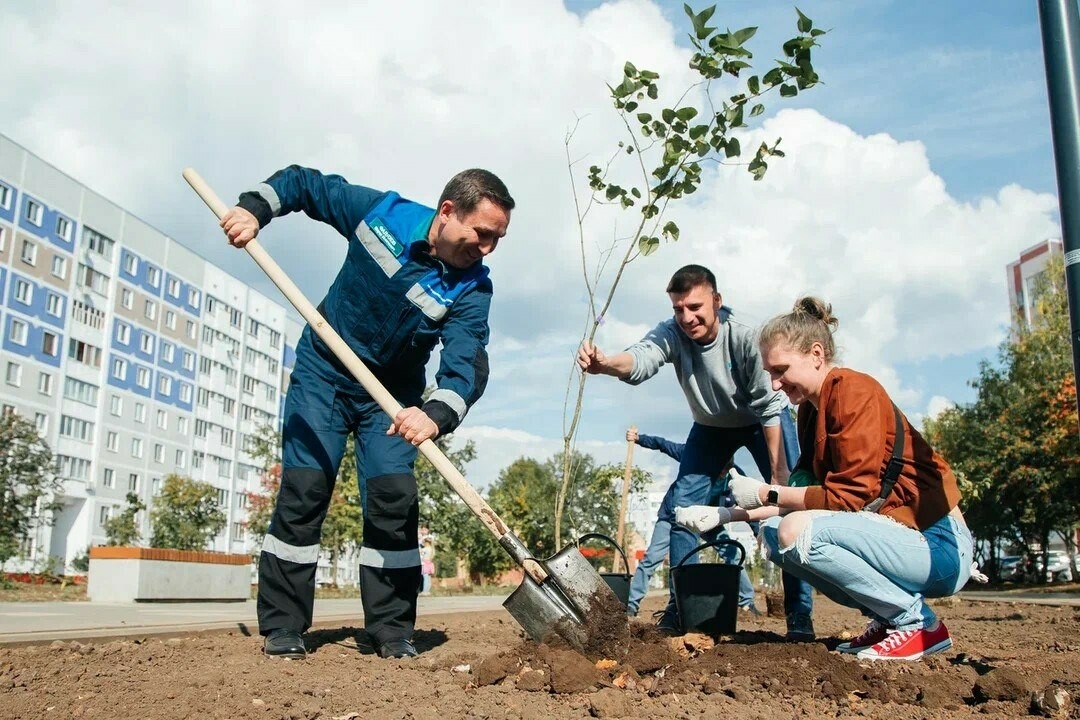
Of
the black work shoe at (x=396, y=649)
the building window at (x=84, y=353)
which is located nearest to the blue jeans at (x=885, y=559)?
the black work shoe at (x=396, y=649)

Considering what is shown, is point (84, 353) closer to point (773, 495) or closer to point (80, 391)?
point (80, 391)

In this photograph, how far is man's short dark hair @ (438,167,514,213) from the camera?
12.1 feet

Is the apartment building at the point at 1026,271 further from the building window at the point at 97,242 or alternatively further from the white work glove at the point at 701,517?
the white work glove at the point at 701,517

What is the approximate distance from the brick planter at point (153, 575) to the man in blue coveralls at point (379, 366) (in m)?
7.52

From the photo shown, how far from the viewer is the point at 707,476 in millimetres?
4855

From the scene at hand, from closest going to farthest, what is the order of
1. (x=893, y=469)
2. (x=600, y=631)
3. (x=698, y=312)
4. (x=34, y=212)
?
(x=893, y=469)
(x=600, y=631)
(x=698, y=312)
(x=34, y=212)

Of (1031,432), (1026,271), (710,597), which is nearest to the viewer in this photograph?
(710,597)

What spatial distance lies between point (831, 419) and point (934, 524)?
587 millimetres

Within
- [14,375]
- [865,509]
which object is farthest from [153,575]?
[14,375]

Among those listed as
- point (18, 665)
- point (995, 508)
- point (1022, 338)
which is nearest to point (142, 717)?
point (18, 665)

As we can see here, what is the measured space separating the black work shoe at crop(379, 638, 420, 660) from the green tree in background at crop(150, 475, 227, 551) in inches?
1300

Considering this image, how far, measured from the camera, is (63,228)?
46.8 m

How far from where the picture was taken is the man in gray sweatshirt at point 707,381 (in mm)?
4469

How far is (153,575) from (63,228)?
42.5 meters
